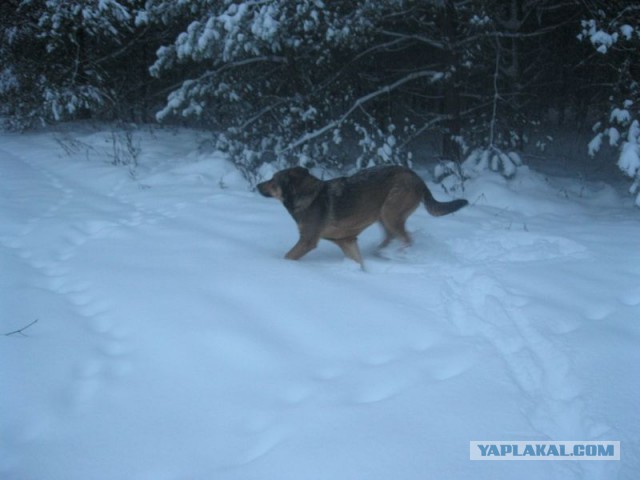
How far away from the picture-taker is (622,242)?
4512 millimetres

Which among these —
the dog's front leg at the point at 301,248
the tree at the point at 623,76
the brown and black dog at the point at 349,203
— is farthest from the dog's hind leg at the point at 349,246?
the tree at the point at 623,76

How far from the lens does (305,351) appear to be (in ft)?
8.92

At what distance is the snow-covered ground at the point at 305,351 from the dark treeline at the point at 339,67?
314cm

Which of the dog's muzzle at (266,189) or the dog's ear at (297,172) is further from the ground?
the dog's ear at (297,172)

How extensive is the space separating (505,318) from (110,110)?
1323 cm

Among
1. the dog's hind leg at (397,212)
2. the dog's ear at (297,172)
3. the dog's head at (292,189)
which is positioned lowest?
the dog's hind leg at (397,212)

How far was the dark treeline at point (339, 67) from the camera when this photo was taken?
646cm

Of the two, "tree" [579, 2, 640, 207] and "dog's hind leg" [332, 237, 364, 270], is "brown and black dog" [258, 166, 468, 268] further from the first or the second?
"tree" [579, 2, 640, 207]

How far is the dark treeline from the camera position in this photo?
6.46 metres

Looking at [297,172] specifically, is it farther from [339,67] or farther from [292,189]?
[339,67]

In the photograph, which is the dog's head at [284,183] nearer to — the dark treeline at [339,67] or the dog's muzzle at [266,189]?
the dog's muzzle at [266,189]

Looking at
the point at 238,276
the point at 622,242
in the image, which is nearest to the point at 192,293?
the point at 238,276

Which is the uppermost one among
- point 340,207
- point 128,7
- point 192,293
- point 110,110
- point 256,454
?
point 128,7

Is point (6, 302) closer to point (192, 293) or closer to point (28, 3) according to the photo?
point (192, 293)
